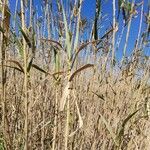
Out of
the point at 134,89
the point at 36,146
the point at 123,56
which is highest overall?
the point at 123,56

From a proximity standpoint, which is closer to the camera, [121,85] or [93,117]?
[93,117]

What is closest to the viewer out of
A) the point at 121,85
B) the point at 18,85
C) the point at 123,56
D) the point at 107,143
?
the point at 107,143

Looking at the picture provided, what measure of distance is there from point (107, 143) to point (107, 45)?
21.7 inches

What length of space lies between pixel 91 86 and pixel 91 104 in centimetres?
10

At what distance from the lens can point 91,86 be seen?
1.85m

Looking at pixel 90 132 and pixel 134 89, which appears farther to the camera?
pixel 134 89

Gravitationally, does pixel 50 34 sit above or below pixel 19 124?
above

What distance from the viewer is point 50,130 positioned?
76.7 inches

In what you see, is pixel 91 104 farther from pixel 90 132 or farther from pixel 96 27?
pixel 96 27

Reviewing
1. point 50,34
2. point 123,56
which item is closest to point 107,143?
point 123,56

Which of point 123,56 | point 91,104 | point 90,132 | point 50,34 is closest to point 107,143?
point 90,132

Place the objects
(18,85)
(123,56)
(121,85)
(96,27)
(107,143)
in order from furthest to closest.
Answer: (18,85), (121,85), (123,56), (107,143), (96,27)

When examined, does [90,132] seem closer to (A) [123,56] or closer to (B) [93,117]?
(B) [93,117]

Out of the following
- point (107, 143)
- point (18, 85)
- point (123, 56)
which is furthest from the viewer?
point (18, 85)
